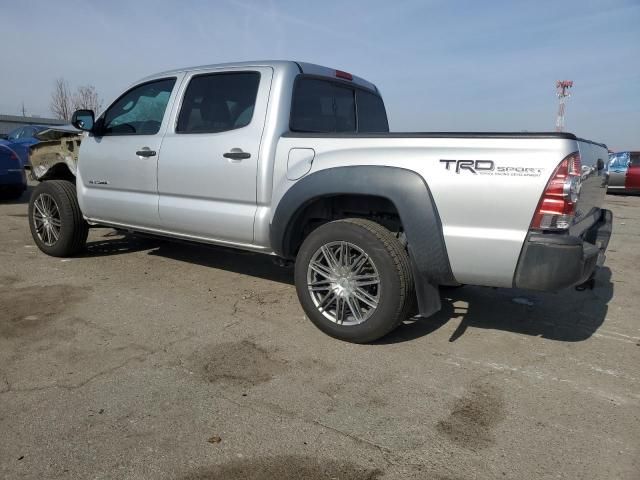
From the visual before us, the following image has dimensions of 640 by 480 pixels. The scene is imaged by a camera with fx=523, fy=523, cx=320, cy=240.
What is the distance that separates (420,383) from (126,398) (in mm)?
1635

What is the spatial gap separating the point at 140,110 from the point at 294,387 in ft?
10.7

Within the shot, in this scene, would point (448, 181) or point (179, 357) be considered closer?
point (448, 181)

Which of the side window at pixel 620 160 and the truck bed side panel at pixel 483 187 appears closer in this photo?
the truck bed side panel at pixel 483 187

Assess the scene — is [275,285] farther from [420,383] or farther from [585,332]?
[585,332]

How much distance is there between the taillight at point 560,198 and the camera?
2.80 metres

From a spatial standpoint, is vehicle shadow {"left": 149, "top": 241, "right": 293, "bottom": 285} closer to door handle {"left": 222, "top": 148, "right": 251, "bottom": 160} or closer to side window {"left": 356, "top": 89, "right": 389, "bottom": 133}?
door handle {"left": 222, "top": 148, "right": 251, "bottom": 160}

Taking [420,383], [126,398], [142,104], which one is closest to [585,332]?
[420,383]

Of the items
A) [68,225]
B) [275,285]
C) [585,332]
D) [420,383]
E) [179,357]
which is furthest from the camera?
[68,225]

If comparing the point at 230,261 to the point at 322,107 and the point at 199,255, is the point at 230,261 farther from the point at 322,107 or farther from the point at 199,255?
the point at 322,107

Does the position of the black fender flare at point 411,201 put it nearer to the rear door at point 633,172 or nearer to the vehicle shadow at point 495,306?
the vehicle shadow at point 495,306

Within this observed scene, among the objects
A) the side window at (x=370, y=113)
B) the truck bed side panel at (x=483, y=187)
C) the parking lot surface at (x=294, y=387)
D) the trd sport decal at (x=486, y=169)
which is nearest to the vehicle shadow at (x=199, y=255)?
the parking lot surface at (x=294, y=387)

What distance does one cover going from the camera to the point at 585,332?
3.97 metres

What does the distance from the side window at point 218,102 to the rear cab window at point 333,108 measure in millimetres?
361

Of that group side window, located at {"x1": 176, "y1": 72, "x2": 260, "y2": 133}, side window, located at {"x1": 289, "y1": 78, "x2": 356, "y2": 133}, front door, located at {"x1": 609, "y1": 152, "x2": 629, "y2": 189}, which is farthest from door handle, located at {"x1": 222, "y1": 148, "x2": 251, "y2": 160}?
front door, located at {"x1": 609, "y1": 152, "x2": 629, "y2": 189}
